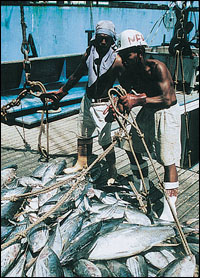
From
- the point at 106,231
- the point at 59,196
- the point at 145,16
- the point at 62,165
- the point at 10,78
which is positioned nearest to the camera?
the point at 106,231

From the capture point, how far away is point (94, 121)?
3707 millimetres

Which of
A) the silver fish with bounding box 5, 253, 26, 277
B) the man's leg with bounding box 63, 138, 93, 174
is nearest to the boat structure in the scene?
the silver fish with bounding box 5, 253, 26, 277

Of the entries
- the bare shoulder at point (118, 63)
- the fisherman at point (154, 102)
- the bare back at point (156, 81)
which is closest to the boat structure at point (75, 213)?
the fisherman at point (154, 102)

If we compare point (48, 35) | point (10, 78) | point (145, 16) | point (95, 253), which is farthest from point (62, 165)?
point (145, 16)

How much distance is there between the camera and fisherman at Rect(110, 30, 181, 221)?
2828mm

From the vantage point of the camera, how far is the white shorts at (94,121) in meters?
3.56

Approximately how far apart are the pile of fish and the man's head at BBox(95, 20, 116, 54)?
1.85m

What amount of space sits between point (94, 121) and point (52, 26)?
22.9 feet

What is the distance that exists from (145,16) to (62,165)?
35.0 ft

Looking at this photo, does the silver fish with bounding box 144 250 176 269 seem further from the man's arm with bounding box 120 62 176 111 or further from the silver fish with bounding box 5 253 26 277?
the man's arm with bounding box 120 62 176 111

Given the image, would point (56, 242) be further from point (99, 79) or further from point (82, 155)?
point (99, 79)

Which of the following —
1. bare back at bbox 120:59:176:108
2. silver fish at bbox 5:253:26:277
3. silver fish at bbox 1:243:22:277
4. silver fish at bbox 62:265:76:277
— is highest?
bare back at bbox 120:59:176:108

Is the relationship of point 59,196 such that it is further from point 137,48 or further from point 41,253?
point 137,48

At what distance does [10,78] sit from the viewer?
27.1 ft
